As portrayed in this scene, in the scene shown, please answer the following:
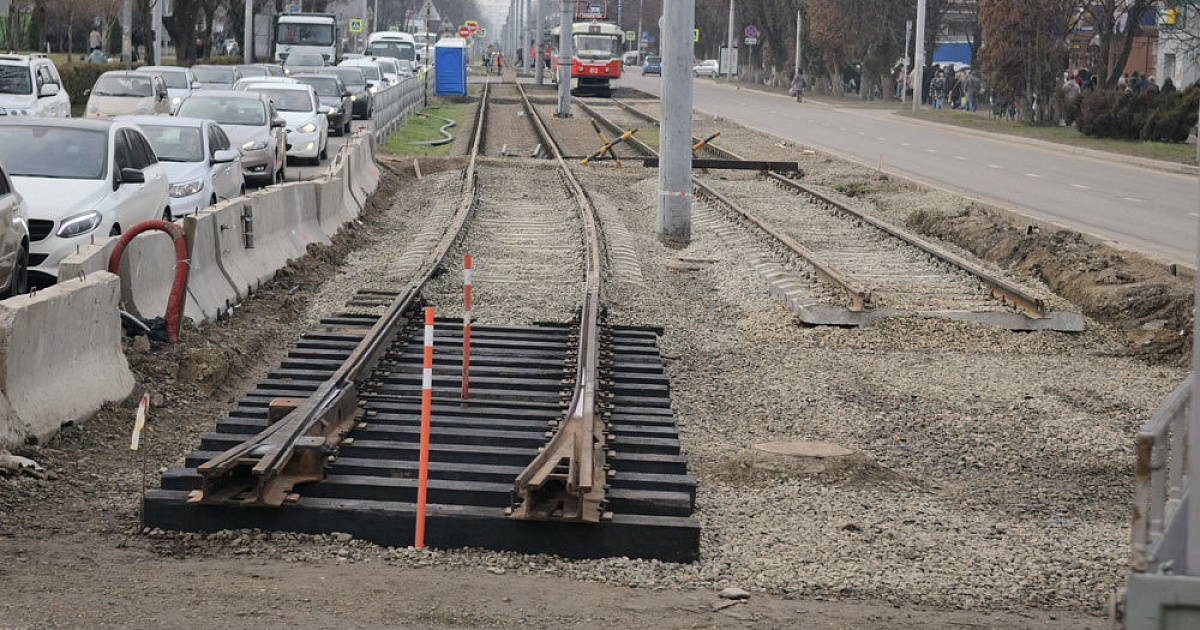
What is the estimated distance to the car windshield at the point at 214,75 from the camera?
4500 cm

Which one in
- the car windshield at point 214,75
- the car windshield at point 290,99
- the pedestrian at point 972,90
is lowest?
the car windshield at point 290,99

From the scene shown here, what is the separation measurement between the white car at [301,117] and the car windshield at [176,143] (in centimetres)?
1001

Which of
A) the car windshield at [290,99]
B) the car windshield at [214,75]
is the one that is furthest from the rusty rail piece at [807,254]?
the car windshield at [214,75]

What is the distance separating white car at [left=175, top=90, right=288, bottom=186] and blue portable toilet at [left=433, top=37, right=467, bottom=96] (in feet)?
131

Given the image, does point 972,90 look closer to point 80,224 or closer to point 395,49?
point 395,49

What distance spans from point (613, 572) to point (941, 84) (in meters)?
68.3

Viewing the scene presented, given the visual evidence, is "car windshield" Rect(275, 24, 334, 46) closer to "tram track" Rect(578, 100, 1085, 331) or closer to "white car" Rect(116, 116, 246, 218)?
"tram track" Rect(578, 100, 1085, 331)

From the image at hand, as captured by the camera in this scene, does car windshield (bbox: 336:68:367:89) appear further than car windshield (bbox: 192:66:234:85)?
Yes

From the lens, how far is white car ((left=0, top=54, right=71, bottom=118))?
28688mm

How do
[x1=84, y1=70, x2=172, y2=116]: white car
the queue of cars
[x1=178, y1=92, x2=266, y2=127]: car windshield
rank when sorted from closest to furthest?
the queue of cars → [x1=178, y1=92, x2=266, y2=127]: car windshield → [x1=84, y1=70, x2=172, y2=116]: white car

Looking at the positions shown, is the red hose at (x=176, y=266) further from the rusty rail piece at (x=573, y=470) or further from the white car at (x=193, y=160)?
the white car at (x=193, y=160)

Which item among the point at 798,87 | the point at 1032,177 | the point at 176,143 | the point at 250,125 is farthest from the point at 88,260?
the point at 798,87

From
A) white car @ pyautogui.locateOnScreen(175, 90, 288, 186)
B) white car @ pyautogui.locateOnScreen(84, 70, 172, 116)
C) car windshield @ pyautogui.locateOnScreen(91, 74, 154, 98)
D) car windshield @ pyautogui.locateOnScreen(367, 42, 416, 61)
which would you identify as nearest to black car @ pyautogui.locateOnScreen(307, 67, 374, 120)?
white car @ pyautogui.locateOnScreen(84, 70, 172, 116)

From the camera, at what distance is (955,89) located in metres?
68.4
